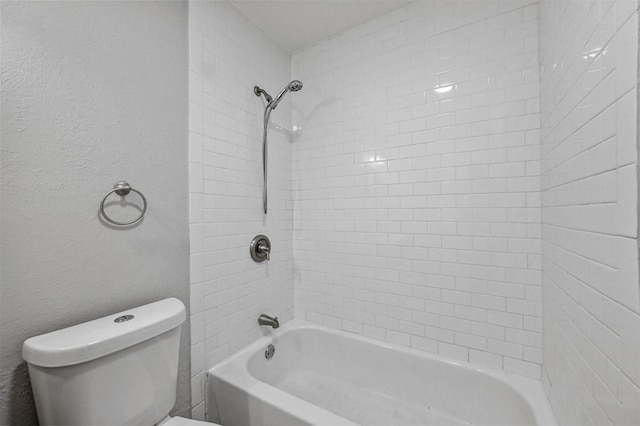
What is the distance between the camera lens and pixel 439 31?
1.45 meters

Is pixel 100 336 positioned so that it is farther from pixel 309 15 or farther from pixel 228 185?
pixel 309 15

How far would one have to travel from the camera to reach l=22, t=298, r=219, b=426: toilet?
2.37 ft

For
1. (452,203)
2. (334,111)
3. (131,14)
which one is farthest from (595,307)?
(131,14)

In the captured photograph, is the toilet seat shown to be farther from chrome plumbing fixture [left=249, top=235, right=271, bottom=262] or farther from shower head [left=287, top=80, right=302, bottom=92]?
shower head [left=287, top=80, right=302, bottom=92]

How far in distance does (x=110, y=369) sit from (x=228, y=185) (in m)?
0.92

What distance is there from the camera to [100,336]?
78 cm

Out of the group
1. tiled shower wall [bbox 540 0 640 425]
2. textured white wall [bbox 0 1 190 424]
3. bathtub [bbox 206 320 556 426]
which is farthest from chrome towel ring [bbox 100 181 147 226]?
tiled shower wall [bbox 540 0 640 425]

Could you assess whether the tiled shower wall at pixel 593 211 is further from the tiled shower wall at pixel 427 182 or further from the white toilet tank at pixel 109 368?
the white toilet tank at pixel 109 368

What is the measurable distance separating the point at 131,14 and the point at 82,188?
735 millimetres

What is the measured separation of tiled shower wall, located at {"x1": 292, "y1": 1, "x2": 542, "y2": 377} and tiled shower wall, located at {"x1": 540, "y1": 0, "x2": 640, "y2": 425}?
7.6 inches

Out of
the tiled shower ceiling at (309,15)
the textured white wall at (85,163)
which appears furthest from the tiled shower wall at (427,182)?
the textured white wall at (85,163)

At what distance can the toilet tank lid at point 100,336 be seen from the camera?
71 centimetres

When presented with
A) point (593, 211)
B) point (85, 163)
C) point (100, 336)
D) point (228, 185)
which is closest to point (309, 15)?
point (228, 185)

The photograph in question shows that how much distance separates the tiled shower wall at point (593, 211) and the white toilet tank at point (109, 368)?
4.05 ft
